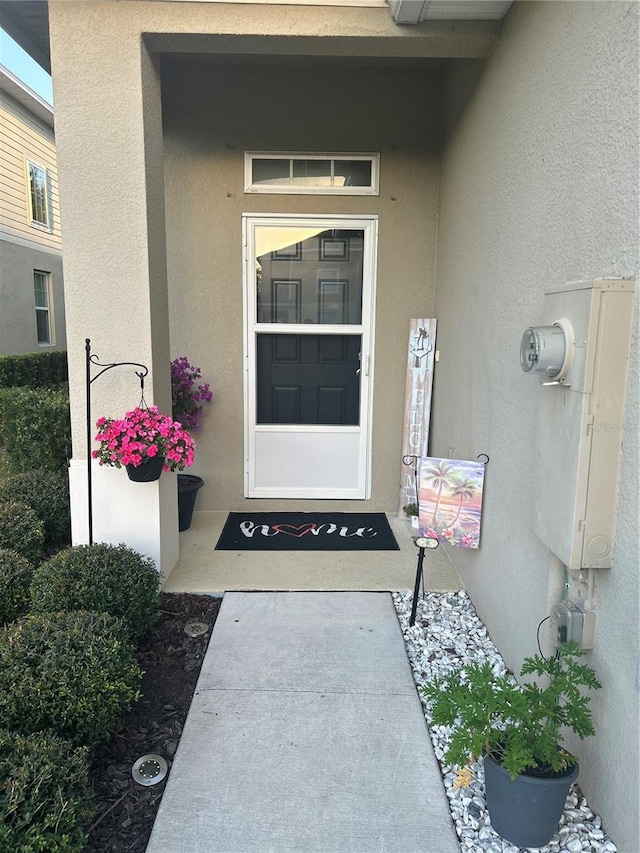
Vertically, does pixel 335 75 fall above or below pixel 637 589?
above

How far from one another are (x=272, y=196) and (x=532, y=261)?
2.54 m

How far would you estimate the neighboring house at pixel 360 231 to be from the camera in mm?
1790

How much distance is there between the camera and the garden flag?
9.86 feet

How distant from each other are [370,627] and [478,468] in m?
1.00

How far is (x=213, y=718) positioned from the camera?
2.25 meters

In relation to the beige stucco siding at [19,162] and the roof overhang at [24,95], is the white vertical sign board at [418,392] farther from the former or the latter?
the roof overhang at [24,95]

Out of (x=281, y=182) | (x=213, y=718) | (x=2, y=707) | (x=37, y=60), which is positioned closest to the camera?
(x=2, y=707)

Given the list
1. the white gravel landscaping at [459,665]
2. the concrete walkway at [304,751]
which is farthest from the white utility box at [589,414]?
the concrete walkway at [304,751]

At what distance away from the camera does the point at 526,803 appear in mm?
1642

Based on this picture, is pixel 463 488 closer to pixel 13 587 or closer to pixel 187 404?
pixel 187 404

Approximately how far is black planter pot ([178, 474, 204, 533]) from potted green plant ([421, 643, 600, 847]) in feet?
9.16

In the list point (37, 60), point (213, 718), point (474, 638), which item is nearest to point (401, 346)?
point (474, 638)

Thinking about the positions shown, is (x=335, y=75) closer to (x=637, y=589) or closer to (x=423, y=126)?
(x=423, y=126)

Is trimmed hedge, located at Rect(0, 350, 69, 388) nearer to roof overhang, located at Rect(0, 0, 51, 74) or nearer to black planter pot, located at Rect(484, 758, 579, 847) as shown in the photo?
roof overhang, located at Rect(0, 0, 51, 74)
